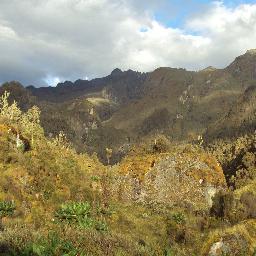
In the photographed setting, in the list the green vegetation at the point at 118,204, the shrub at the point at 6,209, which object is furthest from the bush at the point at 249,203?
the shrub at the point at 6,209

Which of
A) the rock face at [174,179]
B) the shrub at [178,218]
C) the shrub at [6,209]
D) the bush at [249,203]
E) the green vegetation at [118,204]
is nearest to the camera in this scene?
the green vegetation at [118,204]

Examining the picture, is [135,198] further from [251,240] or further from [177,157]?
[251,240]

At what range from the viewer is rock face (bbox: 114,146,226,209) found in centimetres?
Answer: 3772

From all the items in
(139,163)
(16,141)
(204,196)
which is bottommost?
(204,196)

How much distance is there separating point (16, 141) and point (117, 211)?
7.46m

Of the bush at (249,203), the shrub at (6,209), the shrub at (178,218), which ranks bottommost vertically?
the shrub at (178,218)

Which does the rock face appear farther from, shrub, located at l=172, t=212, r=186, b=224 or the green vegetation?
shrub, located at l=172, t=212, r=186, b=224

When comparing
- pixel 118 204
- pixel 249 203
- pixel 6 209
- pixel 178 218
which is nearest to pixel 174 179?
pixel 118 204

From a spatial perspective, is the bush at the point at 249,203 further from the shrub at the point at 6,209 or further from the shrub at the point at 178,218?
the shrub at the point at 6,209

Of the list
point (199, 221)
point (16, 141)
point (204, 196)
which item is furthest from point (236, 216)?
point (204, 196)

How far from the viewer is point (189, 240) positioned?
63.5 ft

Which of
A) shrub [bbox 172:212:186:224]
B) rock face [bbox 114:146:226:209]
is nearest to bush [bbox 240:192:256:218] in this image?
shrub [bbox 172:212:186:224]

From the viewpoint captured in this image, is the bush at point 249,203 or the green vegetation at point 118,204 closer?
the green vegetation at point 118,204

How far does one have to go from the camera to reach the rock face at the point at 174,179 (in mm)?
37719
